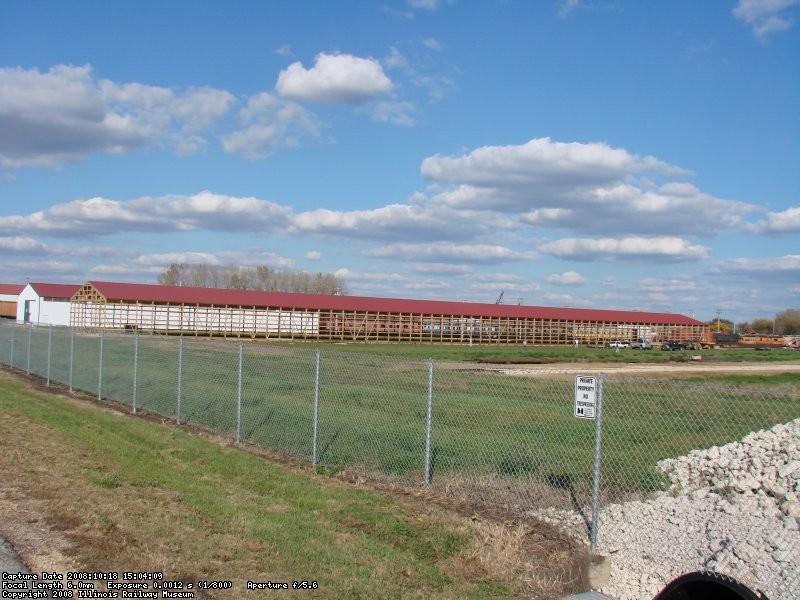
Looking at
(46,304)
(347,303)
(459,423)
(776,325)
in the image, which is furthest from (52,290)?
(776,325)

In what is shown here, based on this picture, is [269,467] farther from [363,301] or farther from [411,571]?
[363,301]

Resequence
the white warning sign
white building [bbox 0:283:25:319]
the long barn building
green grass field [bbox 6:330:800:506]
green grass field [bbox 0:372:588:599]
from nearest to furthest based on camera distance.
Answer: green grass field [bbox 0:372:588:599] < the white warning sign < green grass field [bbox 6:330:800:506] < the long barn building < white building [bbox 0:283:25:319]

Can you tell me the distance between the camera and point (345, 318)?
235 ft

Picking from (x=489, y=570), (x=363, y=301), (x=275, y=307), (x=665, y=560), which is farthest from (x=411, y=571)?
(x=363, y=301)

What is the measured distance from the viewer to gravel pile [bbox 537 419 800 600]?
5699mm

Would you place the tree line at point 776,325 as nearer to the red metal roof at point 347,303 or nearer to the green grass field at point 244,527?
the red metal roof at point 347,303

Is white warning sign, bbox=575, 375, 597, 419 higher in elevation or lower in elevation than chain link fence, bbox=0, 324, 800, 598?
higher

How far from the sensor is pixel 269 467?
9.80 metres

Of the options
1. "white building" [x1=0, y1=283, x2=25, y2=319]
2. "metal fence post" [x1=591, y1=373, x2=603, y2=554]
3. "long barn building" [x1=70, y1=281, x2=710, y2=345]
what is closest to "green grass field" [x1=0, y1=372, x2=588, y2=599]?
"metal fence post" [x1=591, y1=373, x2=603, y2=554]

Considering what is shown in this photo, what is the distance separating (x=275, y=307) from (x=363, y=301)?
11.1 meters

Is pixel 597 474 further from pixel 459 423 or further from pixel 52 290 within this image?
pixel 52 290

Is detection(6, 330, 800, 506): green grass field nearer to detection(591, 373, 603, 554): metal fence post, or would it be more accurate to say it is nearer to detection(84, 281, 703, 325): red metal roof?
detection(591, 373, 603, 554): metal fence post

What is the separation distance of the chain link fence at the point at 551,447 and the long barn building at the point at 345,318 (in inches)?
1593

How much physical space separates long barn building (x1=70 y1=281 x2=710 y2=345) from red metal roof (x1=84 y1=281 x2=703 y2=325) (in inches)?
3.6
